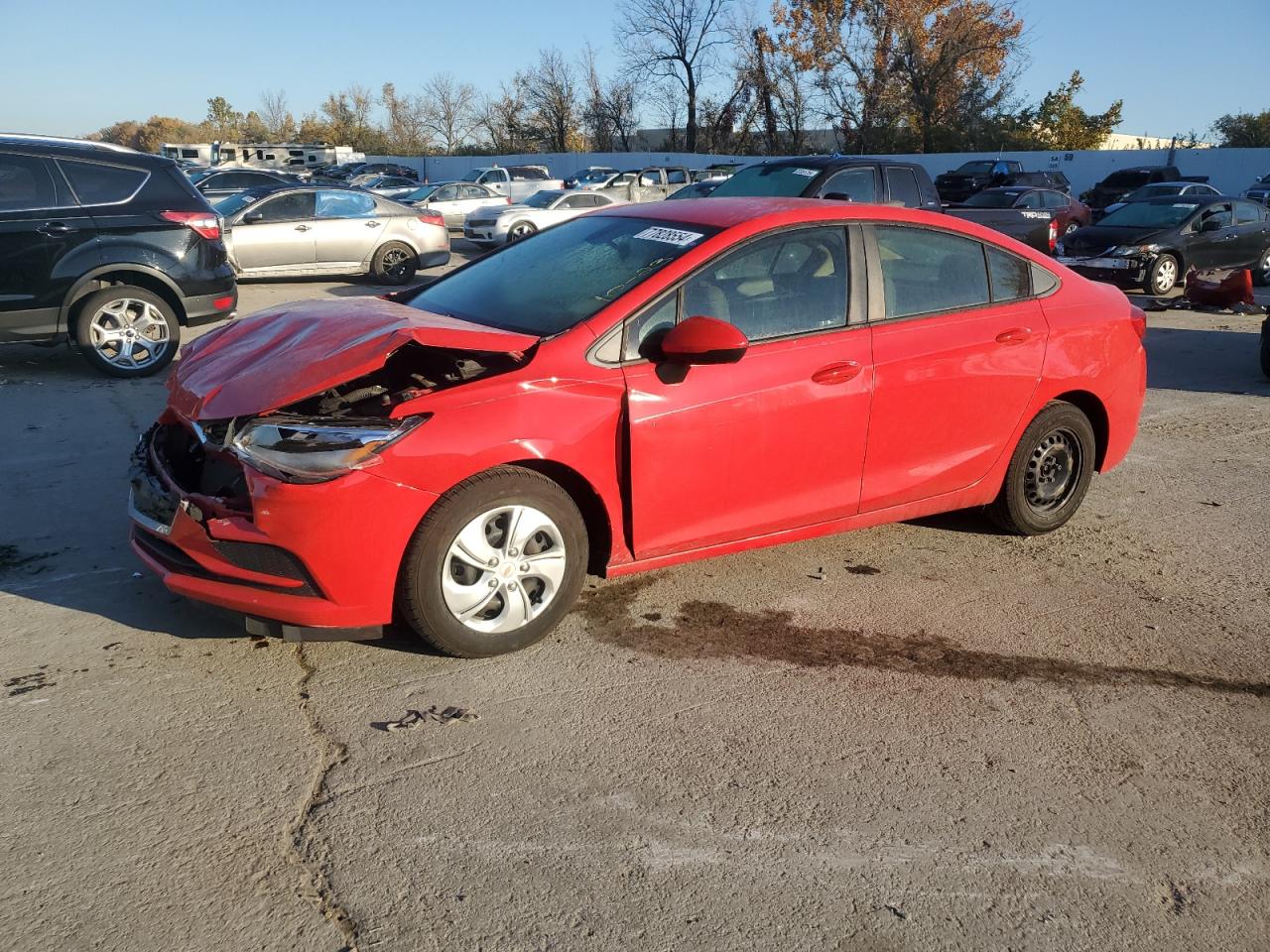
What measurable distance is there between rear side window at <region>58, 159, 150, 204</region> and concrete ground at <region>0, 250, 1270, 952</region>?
412 cm

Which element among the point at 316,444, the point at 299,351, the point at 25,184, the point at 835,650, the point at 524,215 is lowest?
the point at 835,650

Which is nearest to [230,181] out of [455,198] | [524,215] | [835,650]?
[524,215]

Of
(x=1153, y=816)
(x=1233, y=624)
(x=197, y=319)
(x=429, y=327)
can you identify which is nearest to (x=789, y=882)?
(x=1153, y=816)

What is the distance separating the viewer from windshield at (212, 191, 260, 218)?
1469 centimetres

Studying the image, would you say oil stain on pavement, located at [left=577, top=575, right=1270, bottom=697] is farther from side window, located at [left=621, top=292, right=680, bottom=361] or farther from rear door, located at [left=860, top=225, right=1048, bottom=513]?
side window, located at [left=621, top=292, right=680, bottom=361]

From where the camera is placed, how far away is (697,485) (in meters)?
4.10

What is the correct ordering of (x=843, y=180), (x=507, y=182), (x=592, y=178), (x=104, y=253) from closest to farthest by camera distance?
1. (x=104, y=253)
2. (x=843, y=180)
3. (x=592, y=178)
4. (x=507, y=182)

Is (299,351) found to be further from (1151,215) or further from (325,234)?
(1151,215)

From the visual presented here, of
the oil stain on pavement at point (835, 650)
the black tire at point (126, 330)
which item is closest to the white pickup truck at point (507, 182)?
the black tire at point (126, 330)

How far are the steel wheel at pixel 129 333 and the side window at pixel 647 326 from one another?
19.8ft

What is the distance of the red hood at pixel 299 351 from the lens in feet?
12.2

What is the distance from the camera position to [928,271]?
4.77m

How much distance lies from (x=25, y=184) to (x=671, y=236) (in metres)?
6.15

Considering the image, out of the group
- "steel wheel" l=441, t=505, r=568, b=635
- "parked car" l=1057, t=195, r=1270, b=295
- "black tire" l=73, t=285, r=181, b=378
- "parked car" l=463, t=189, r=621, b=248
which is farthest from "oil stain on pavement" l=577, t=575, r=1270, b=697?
"parked car" l=463, t=189, r=621, b=248
